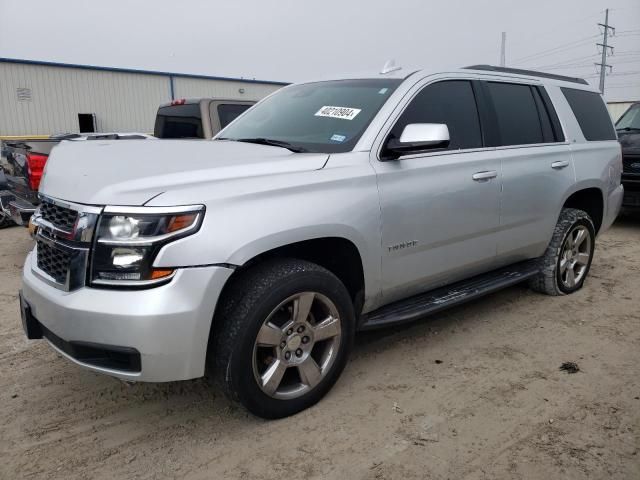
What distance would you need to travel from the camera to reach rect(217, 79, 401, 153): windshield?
10.3ft

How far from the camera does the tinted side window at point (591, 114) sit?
4.73 meters

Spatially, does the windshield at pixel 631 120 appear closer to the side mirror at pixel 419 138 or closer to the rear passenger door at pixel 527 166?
the rear passenger door at pixel 527 166

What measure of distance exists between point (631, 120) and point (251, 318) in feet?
29.1

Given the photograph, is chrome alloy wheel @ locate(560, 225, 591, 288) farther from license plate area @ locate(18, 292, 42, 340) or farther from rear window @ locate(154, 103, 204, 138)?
rear window @ locate(154, 103, 204, 138)

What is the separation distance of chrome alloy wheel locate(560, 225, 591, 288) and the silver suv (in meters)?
0.44

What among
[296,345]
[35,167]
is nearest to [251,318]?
[296,345]

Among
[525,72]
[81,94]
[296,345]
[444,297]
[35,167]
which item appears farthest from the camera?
[81,94]

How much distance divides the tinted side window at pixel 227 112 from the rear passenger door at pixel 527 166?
3740 millimetres

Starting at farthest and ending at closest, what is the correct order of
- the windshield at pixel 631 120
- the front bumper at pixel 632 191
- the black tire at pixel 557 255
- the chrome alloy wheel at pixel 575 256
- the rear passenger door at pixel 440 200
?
1. the windshield at pixel 631 120
2. the front bumper at pixel 632 191
3. the chrome alloy wheel at pixel 575 256
4. the black tire at pixel 557 255
5. the rear passenger door at pixel 440 200

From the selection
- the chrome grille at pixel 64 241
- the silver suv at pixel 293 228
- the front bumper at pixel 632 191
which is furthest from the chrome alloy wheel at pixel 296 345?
the front bumper at pixel 632 191

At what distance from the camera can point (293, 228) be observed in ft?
8.48

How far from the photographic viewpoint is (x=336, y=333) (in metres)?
2.87

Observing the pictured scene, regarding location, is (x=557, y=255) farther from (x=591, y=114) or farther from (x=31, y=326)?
(x=31, y=326)

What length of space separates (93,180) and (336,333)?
145cm
